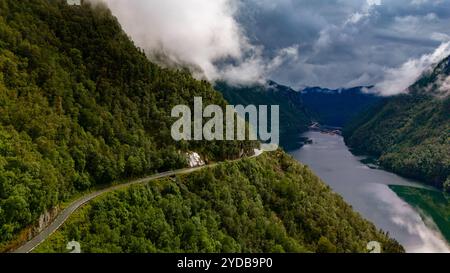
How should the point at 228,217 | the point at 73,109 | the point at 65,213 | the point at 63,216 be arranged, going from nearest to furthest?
the point at 63,216, the point at 65,213, the point at 73,109, the point at 228,217

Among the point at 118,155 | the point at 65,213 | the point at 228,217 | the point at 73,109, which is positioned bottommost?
the point at 228,217

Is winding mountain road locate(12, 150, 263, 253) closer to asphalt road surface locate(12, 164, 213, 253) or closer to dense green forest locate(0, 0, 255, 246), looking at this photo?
asphalt road surface locate(12, 164, 213, 253)

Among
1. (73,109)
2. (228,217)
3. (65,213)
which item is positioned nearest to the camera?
(65,213)

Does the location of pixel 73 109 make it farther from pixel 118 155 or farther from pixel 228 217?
pixel 228 217

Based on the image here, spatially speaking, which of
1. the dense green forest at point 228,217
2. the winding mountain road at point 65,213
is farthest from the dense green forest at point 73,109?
the dense green forest at point 228,217

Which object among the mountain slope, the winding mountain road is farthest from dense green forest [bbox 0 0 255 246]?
the winding mountain road

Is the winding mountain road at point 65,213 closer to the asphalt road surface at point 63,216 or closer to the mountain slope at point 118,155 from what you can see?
the asphalt road surface at point 63,216

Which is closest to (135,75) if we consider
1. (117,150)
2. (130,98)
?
(130,98)

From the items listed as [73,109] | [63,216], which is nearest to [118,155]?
[73,109]
